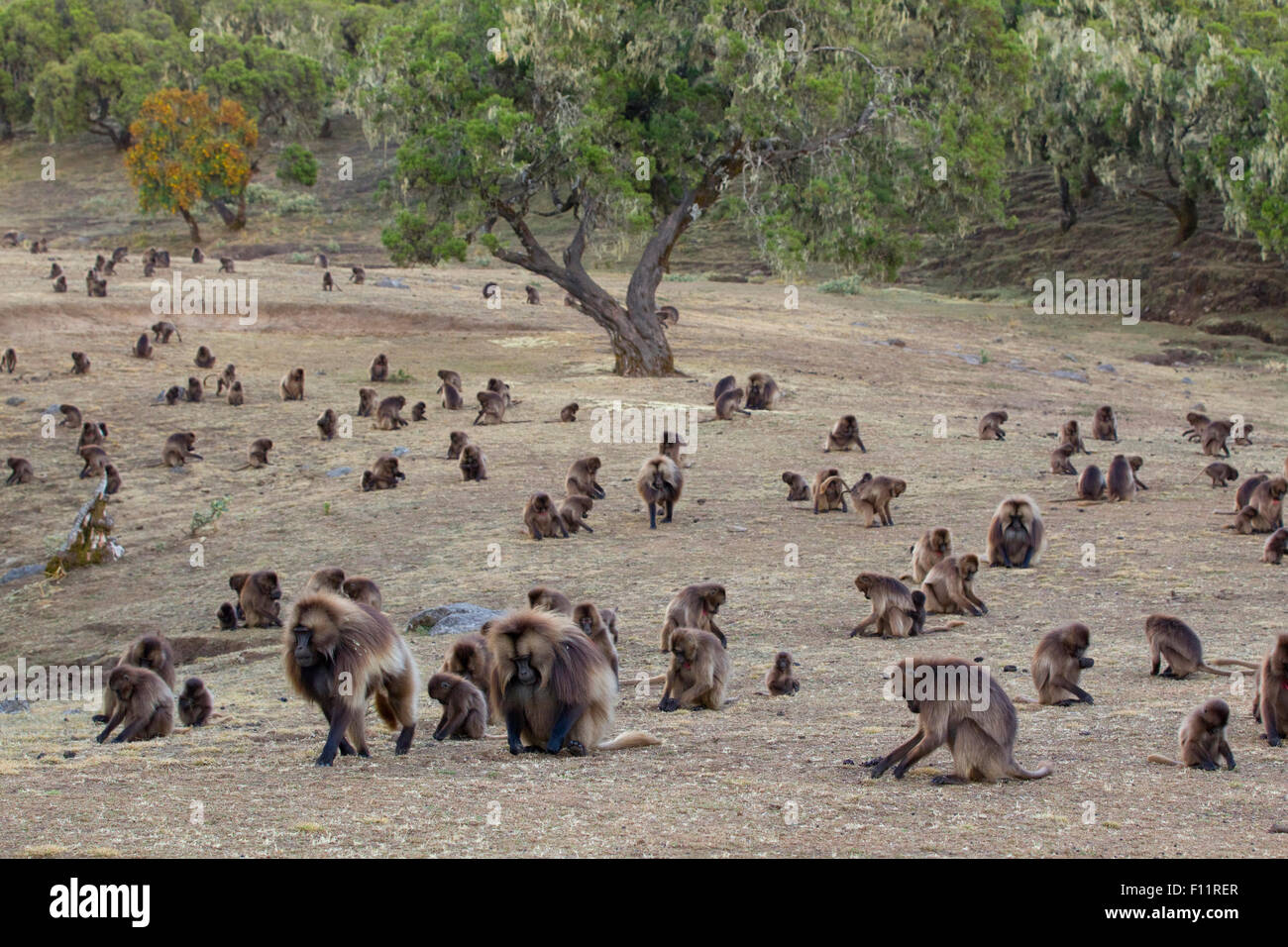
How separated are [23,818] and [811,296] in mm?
39050

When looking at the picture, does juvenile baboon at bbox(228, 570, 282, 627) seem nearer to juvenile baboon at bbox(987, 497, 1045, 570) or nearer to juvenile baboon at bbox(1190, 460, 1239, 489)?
juvenile baboon at bbox(987, 497, 1045, 570)

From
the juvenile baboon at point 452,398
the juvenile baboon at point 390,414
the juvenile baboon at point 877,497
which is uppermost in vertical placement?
the juvenile baboon at point 452,398

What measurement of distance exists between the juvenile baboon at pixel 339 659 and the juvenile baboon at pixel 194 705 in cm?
205

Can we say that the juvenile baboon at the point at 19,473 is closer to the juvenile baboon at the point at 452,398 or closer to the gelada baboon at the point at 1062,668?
the juvenile baboon at the point at 452,398

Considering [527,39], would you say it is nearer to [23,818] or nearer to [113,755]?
[113,755]

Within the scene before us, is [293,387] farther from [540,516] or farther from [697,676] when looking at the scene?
[697,676]

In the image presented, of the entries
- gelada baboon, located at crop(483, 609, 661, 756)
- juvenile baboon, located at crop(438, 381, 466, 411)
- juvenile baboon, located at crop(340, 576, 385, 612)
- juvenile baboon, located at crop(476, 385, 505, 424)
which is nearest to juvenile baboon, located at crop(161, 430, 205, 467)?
juvenile baboon, located at crop(476, 385, 505, 424)

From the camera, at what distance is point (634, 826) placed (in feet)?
20.4

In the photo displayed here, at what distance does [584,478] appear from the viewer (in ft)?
59.4

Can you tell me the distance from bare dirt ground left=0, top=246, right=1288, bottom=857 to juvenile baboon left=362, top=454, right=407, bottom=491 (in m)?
0.29

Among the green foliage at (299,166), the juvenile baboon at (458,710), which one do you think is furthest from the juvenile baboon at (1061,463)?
the green foliage at (299,166)

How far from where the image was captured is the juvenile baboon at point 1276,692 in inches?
313

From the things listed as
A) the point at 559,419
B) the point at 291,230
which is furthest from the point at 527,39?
the point at 291,230

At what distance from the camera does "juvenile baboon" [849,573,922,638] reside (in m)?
11.7
